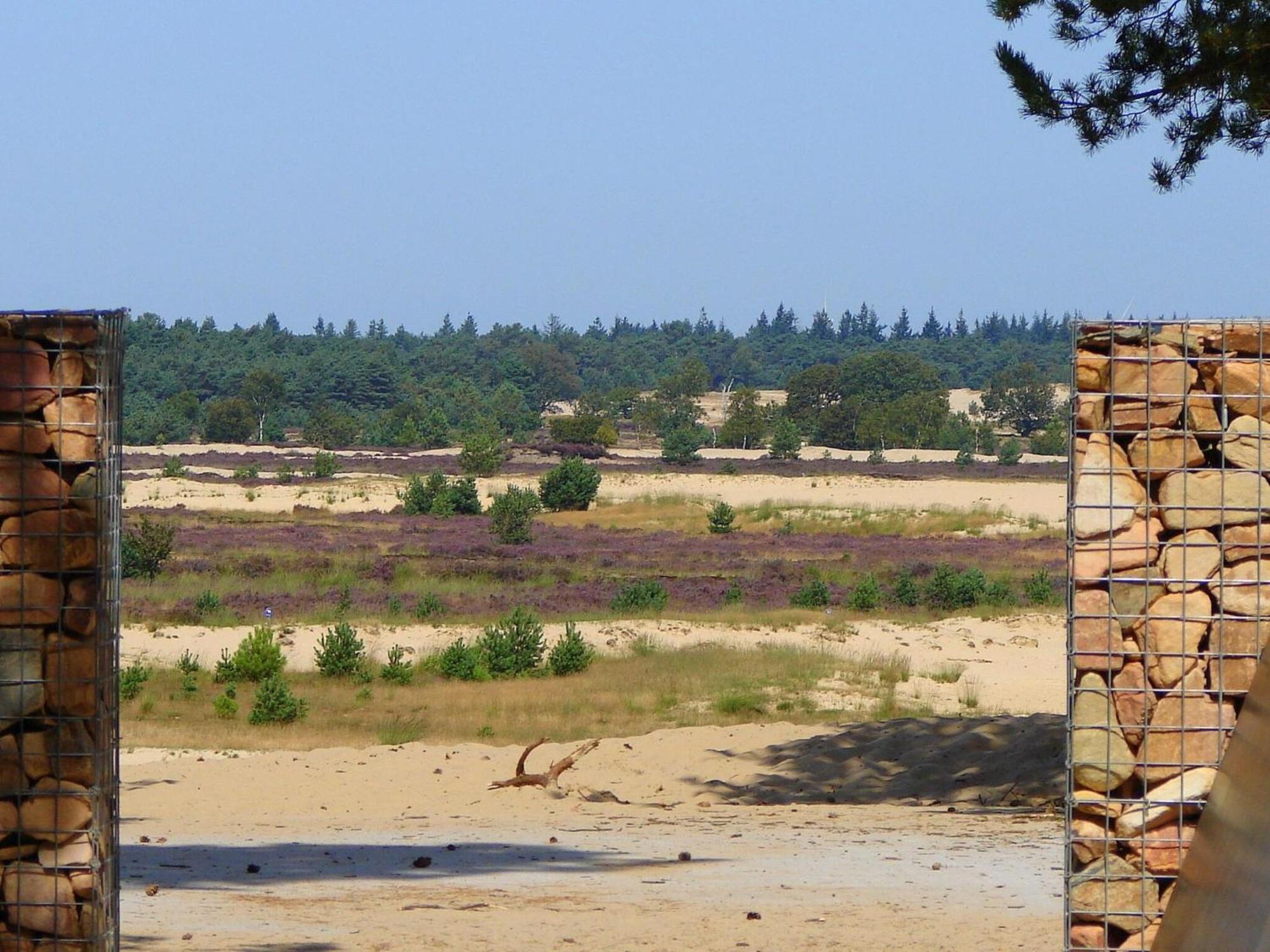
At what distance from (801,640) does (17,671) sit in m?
20.1

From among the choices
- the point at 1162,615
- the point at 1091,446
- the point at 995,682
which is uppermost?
the point at 1091,446

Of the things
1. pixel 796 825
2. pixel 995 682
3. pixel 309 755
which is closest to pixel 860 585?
pixel 995 682

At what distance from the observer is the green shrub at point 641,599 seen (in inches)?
1089

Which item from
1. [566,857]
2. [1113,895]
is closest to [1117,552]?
[1113,895]

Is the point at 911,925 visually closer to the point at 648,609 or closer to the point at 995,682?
the point at 995,682

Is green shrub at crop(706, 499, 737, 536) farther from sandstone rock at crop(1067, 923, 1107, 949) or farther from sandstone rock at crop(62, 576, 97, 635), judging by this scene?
sandstone rock at crop(62, 576, 97, 635)

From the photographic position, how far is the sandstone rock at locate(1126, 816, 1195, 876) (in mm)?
5250

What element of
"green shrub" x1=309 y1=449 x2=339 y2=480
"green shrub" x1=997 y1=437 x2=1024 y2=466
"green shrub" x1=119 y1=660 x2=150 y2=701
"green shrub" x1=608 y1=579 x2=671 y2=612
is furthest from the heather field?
"green shrub" x1=997 y1=437 x2=1024 y2=466

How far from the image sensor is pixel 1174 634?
17.2 ft

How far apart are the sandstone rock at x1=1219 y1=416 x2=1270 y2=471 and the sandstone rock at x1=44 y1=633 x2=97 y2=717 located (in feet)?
11.8

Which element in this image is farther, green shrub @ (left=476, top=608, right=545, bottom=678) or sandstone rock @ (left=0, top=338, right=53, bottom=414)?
green shrub @ (left=476, top=608, right=545, bottom=678)

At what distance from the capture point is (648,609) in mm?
27375

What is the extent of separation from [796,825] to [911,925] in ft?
12.2

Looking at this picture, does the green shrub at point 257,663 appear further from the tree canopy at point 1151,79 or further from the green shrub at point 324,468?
the green shrub at point 324,468
